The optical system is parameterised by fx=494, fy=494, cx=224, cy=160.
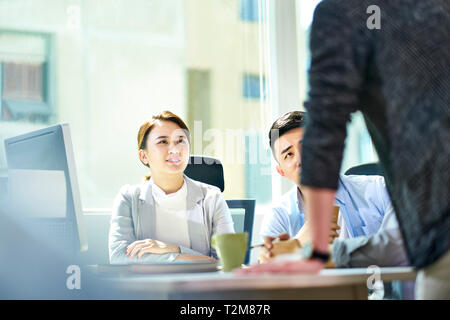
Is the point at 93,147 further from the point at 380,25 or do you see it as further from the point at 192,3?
the point at 380,25

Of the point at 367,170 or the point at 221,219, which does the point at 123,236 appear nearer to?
the point at 221,219

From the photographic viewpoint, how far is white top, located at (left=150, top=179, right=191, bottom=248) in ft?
7.09

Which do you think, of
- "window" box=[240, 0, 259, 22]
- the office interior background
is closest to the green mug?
the office interior background

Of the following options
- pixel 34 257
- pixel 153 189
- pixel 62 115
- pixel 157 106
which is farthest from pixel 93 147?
pixel 34 257

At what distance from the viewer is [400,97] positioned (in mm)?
812

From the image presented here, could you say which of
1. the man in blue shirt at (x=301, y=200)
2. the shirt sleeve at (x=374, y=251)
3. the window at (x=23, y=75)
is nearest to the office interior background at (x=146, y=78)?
the window at (x=23, y=75)

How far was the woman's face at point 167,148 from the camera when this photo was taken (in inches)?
89.0

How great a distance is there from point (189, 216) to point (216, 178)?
310mm

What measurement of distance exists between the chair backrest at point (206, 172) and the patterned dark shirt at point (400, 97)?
1602mm

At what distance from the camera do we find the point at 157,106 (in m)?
3.73

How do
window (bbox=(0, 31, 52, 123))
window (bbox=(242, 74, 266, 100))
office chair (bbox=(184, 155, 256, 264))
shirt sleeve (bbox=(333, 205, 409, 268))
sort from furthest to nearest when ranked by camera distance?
1. window (bbox=(242, 74, 266, 100))
2. window (bbox=(0, 31, 52, 123))
3. office chair (bbox=(184, 155, 256, 264))
4. shirt sleeve (bbox=(333, 205, 409, 268))

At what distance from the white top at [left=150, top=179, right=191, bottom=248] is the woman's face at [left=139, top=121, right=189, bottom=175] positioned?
10 cm

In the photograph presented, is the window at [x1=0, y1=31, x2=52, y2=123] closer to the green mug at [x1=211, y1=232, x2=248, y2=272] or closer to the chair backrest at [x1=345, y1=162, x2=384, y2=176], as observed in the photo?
the chair backrest at [x1=345, y1=162, x2=384, y2=176]

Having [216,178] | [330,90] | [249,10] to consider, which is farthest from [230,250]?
[249,10]
